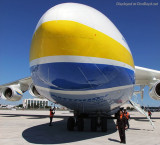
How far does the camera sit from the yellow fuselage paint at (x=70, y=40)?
4547 millimetres

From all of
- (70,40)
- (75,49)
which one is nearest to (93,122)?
(75,49)

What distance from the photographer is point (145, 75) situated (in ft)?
42.7

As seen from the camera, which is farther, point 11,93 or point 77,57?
point 11,93

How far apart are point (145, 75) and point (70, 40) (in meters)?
9.79

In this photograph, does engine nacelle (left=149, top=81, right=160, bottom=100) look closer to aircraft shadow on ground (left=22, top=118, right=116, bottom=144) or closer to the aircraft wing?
the aircraft wing

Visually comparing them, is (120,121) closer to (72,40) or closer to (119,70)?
(119,70)

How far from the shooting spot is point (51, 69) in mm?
4922

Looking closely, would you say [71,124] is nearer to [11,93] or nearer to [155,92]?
[155,92]

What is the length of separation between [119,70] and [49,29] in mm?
2351

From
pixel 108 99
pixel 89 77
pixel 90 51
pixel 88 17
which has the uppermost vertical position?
pixel 88 17

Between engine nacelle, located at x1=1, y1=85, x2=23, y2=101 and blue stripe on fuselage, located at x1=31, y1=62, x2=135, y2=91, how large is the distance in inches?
425

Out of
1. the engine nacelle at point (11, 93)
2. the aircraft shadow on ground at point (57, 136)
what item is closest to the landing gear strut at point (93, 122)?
the aircraft shadow on ground at point (57, 136)

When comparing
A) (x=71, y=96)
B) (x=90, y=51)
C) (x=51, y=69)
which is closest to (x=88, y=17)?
(x=90, y=51)

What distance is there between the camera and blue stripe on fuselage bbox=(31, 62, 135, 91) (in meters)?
4.85
